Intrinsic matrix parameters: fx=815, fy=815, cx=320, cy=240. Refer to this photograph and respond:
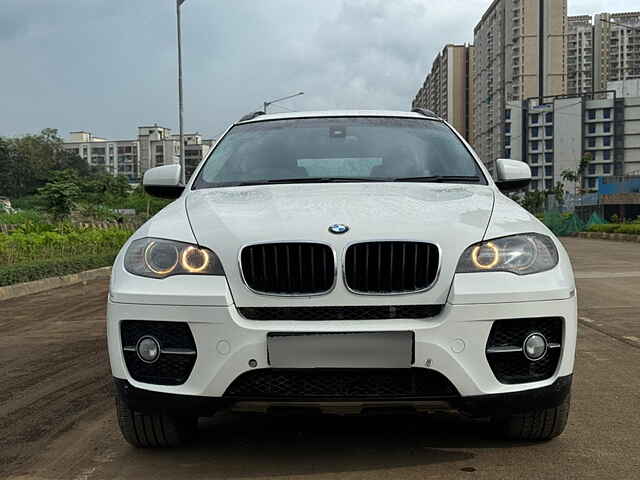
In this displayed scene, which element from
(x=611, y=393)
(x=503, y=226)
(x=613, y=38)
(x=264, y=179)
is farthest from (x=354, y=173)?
(x=613, y=38)

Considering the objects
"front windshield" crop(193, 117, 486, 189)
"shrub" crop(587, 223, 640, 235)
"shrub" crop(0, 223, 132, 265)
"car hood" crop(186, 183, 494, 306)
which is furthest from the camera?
"shrub" crop(587, 223, 640, 235)

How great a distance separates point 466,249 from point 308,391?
78cm

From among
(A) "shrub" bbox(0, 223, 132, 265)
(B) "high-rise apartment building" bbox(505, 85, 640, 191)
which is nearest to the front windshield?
(A) "shrub" bbox(0, 223, 132, 265)

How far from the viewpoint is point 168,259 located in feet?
10.2

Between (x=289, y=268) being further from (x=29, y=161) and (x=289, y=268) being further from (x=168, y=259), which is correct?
(x=29, y=161)

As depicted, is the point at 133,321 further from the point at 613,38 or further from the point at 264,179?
the point at 613,38

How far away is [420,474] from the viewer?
10.2 ft

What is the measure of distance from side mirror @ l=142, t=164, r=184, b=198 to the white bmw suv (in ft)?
3.83

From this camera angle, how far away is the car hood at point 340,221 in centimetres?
296

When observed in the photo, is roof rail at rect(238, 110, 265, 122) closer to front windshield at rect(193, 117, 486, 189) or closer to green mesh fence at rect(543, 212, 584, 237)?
front windshield at rect(193, 117, 486, 189)

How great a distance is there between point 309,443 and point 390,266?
1024 millimetres

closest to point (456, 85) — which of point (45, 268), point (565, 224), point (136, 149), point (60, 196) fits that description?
point (136, 149)

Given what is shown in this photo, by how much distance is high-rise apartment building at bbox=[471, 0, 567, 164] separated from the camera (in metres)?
120

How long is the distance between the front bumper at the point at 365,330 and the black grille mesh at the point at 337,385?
0.05 meters
